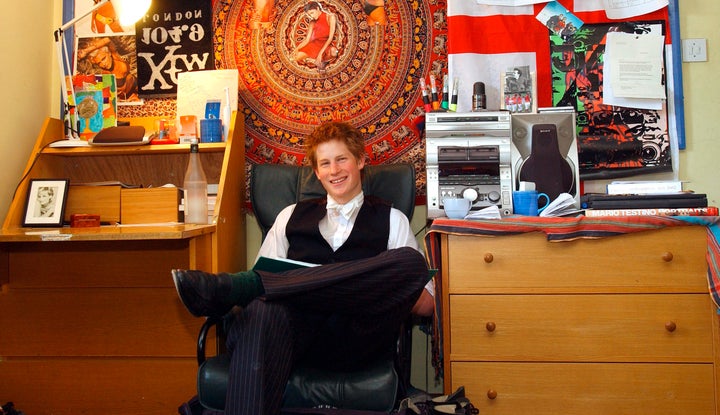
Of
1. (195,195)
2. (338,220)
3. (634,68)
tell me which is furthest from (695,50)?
(195,195)

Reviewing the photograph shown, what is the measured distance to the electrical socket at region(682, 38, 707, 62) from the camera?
7.91ft

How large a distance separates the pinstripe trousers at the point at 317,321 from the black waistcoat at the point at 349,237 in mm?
409

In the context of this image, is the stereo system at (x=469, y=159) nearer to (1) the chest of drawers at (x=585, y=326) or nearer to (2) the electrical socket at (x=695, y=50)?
(1) the chest of drawers at (x=585, y=326)

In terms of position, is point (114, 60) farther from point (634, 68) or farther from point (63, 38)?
point (634, 68)

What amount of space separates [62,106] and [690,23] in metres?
2.62

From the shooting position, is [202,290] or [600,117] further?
[600,117]

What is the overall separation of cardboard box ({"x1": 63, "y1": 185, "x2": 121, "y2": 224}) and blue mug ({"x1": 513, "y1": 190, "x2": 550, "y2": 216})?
1404 millimetres

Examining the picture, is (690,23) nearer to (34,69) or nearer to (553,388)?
(553,388)

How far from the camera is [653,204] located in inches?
74.0

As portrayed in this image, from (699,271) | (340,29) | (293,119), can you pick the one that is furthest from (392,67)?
(699,271)

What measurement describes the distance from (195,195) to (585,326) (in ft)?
4.45

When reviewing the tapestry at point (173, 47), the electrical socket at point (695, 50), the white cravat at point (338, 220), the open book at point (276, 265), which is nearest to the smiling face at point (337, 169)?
the white cravat at point (338, 220)

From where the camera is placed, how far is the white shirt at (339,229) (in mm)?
1998

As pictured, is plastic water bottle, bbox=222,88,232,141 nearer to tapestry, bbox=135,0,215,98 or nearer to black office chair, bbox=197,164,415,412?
A: tapestry, bbox=135,0,215,98
